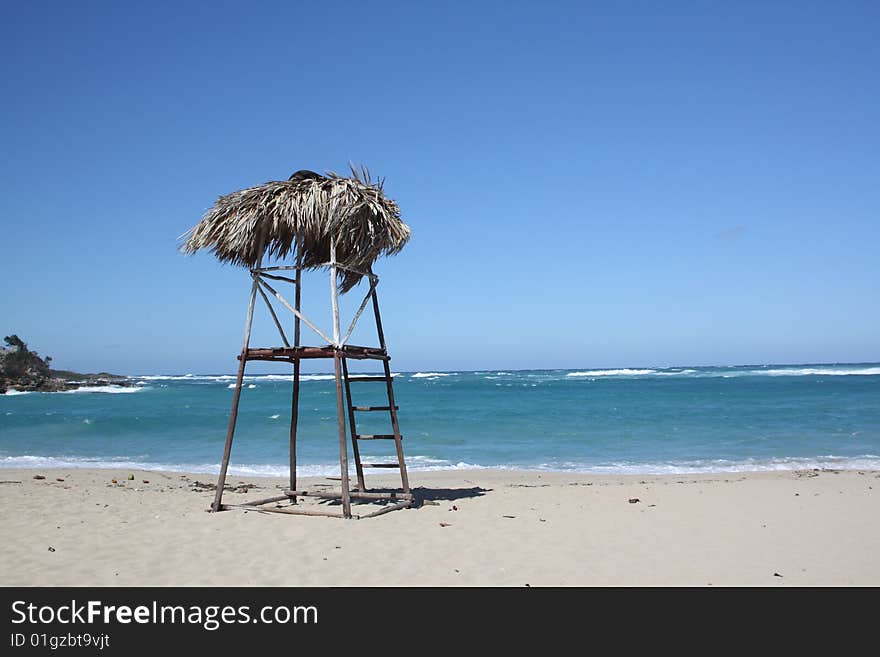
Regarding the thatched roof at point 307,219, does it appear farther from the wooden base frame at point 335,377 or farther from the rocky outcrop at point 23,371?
the rocky outcrop at point 23,371

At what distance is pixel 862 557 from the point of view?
6.20m

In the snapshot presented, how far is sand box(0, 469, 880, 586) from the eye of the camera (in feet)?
18.5

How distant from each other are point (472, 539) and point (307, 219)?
423 centimetres

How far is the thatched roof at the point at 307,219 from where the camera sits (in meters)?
8.23

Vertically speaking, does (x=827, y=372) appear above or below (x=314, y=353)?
below

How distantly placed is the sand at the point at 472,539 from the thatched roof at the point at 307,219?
136 inches

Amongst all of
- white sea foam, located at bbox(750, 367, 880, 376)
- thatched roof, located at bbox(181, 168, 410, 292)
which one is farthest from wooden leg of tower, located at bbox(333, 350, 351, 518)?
white sea foam, located at bbox(750, 367, 880, 376)

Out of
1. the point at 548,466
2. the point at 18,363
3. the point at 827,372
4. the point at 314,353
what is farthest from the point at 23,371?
the point at 827,372

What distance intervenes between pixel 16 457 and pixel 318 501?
1163 cm

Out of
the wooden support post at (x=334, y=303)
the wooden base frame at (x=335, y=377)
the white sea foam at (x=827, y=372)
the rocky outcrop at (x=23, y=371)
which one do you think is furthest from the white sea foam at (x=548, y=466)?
the white sea foam at (x=827, y=372)

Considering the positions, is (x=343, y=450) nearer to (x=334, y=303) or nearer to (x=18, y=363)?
(x=334, y=303)

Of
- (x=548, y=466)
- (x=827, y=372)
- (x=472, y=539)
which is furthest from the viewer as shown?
(x=827, y=372)

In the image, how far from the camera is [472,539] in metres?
6.95
